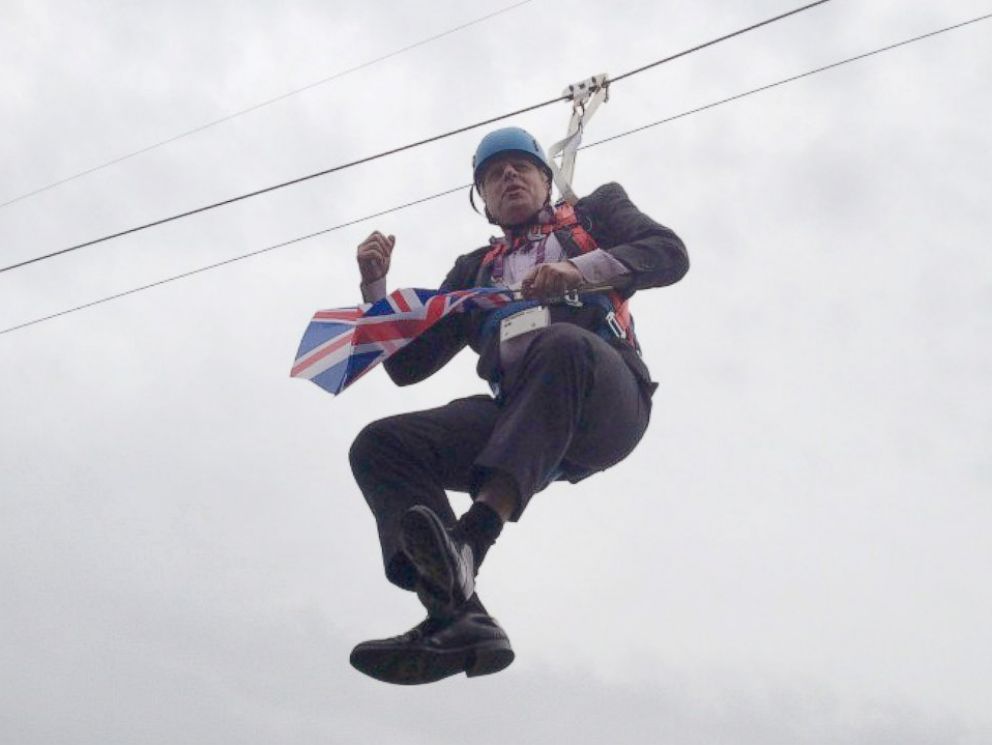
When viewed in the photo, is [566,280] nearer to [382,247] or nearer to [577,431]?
[577,431]

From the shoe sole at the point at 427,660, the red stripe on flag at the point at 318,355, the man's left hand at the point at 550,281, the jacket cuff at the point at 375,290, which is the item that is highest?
the jacket cuff at the point at 375,290

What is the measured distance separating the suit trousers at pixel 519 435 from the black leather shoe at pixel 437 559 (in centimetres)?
25

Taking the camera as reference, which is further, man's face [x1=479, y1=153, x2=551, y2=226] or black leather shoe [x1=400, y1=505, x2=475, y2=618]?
man's face [x1=479, y1=153, x2=551, y2=226]

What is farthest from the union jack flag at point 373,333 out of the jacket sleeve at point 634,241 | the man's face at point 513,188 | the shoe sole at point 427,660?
the shoe sole at point 427,660

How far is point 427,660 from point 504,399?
858 mm

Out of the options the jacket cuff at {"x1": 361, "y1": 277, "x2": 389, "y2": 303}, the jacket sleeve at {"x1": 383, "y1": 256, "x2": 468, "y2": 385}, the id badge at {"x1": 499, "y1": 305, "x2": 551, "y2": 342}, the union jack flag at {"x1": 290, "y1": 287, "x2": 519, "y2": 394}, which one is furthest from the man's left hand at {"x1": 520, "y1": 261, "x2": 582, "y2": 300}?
the jacket cuff at {"x1": 361, "y1": 277, "x2": 389, "y2": 303}

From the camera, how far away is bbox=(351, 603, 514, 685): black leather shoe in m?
3.33

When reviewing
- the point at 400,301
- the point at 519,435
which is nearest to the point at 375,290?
the point at 400,301

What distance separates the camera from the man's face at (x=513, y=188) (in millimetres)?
4402

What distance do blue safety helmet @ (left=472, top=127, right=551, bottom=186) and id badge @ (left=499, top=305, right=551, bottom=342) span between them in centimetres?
79

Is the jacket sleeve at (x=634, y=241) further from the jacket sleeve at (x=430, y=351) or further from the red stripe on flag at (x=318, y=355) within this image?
the red stripe on flag at (x=318, y=355)

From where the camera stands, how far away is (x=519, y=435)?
348cm

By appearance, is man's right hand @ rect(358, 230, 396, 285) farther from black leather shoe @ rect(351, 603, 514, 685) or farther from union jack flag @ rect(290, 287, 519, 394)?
black leather shoe @ rect(351, 603, 514, 685)

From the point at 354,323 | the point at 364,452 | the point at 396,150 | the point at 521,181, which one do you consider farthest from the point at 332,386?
the point at 396,150
